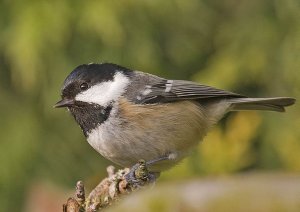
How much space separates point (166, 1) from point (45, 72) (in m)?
0.92

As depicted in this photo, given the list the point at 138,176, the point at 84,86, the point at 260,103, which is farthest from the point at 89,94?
the point at 260,103

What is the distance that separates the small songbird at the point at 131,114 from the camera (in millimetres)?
2811

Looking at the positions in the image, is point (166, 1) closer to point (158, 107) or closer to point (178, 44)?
point (178, 44)

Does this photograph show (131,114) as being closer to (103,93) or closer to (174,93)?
(103,93)

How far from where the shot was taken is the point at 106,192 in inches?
96.4

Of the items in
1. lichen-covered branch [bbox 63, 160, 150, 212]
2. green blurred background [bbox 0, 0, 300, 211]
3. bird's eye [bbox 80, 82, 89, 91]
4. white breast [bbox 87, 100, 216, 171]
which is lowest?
lichen-covered branch [bbox 63, 160, 150, 212]

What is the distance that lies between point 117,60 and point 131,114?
173 cm

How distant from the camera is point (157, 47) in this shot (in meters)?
4.87

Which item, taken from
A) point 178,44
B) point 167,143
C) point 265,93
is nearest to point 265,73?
point 265,93

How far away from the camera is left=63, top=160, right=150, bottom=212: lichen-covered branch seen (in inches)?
90.5

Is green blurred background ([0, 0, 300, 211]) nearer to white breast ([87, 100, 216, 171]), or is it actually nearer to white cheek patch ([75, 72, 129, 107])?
white breast ([87, 100, 216, 171])

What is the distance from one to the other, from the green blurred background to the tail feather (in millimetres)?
544

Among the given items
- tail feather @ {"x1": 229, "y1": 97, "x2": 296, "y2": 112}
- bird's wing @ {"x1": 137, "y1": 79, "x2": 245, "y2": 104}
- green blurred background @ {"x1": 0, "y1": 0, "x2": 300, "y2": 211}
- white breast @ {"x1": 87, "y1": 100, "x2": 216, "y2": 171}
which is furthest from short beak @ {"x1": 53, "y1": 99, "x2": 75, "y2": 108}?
green blurred background @ {"x1": 0, "y1": 0, "x2": 300, "y2": 211}

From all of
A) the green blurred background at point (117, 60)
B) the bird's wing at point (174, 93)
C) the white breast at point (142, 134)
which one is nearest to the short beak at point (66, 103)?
the white breast at point (142, 134)
